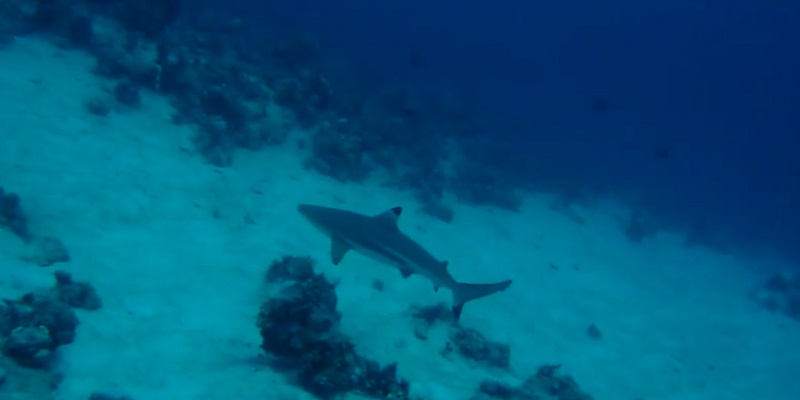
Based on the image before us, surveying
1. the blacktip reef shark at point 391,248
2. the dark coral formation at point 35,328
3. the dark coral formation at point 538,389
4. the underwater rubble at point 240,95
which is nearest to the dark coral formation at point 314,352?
the blacktip reef shark at point 391,248

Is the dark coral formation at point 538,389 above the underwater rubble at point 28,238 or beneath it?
beneath

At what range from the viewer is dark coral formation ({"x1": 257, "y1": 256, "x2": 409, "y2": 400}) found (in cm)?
726

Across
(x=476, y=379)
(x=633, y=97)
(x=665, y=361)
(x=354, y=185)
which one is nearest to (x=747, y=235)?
(x=665, y=361)

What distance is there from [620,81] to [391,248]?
128m

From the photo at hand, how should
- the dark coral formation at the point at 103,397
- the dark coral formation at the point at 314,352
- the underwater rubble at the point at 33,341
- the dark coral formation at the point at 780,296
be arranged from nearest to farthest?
the underwater rubble at the point at 33,341
the dark coral formation at the point at 103,397
the dark coral formation at the point at 314,352
the dark coral formation at the point at 780,296

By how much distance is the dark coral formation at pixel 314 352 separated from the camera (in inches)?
286

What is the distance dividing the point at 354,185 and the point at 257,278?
7.14 metres

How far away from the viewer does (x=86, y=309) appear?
7828 mm

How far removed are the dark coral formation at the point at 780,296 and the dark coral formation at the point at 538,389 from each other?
2005 centimetres

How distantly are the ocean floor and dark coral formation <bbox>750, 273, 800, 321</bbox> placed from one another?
405cm

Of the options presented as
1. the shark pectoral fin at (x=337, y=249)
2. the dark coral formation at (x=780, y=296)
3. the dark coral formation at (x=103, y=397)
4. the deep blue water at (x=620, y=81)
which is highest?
the deep blue water at (x=620, y=81)

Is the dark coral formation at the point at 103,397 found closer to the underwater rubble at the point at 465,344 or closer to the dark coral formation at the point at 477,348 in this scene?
the underwater rubble at the point at 465,344

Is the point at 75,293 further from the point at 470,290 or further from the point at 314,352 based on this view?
the point at 470,290

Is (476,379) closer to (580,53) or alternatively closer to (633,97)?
(633,97)
